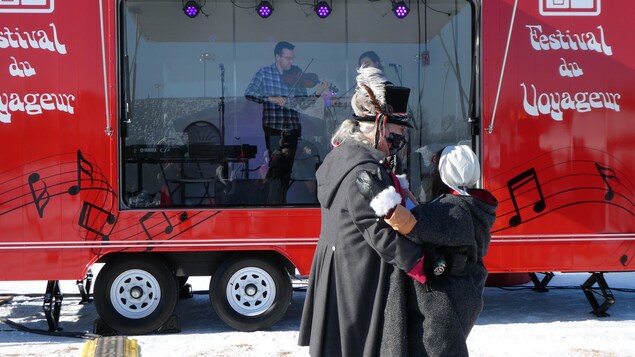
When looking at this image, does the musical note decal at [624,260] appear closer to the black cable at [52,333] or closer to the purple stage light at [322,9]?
the purple stage light at [322,9]

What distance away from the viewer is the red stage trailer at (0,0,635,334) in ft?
20.0

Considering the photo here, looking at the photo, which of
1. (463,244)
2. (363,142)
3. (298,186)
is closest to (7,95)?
(298,186)

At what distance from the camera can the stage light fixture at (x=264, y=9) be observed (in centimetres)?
632

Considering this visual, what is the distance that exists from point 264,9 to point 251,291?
8.25 feet

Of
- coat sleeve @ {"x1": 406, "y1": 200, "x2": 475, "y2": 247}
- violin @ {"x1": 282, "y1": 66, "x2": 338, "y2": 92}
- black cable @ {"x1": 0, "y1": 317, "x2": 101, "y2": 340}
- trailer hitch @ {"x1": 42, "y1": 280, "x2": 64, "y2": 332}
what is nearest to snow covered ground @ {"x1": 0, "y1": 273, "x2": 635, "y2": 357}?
black cable @ {"x1": 0, "y1": 317, "x2": 101, "y2": 340}

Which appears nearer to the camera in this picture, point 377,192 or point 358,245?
point 377,192

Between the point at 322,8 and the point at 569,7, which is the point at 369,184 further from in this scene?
the point at 569,7

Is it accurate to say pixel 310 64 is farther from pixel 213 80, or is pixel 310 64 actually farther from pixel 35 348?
pixel 35 348

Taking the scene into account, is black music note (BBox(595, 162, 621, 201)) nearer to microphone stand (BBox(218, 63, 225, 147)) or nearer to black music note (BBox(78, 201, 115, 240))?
microphone stand (BBox(218, 63, 225, 147))

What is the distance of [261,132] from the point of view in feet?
21.2

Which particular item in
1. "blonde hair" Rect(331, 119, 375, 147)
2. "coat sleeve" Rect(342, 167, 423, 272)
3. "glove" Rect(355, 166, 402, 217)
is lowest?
"coat sleeve" Rect(342, 167, 423, 272)

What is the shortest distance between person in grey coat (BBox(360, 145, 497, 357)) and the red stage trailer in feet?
11.8

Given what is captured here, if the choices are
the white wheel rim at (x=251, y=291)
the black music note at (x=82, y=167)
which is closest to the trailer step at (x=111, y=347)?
the white wheel rim at (x=251, y=291)

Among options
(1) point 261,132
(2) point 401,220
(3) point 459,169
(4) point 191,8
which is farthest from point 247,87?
(2) point 401,220
